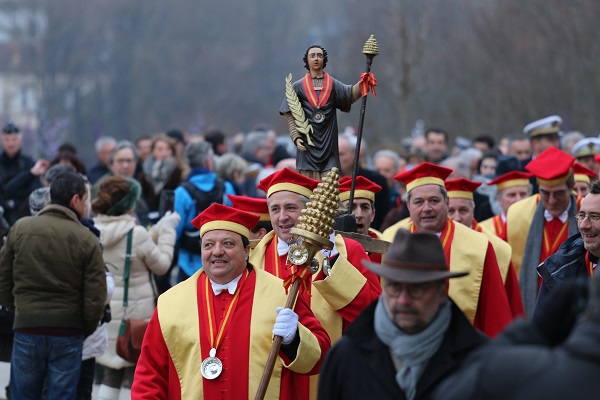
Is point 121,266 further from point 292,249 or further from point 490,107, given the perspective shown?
point 490,107

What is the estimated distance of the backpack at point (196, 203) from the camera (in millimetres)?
12117

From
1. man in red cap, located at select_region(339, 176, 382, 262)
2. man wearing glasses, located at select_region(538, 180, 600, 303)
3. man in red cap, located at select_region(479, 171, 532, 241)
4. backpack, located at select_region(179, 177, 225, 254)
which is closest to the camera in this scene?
man wearing glasses, located at select_region(538, 180, 600, 303)

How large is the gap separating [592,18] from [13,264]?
77.5 feet

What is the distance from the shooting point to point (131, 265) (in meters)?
11.1

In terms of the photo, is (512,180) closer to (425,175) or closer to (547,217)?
(547,217)

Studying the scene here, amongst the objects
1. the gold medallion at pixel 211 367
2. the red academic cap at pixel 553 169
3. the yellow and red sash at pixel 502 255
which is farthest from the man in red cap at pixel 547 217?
the gold medallion at pixel 211 367

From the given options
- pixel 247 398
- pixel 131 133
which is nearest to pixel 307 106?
pixel 247 398

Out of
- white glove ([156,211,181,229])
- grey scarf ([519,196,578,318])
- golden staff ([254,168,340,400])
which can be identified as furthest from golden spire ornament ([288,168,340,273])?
white glove ([156,211,181,229])

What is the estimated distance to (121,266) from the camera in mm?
11094

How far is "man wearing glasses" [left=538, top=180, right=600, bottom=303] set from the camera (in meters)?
7.82

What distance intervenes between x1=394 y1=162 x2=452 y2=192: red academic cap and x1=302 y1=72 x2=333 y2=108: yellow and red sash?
1.28 metres

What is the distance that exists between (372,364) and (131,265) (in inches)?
229

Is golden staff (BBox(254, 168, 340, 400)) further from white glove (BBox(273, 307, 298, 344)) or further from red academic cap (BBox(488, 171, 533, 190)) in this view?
red academic cap (BBox(488, 171, 533, 190))

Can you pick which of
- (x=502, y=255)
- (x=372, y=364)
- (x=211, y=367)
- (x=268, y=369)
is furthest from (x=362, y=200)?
(x=372, y=364)
